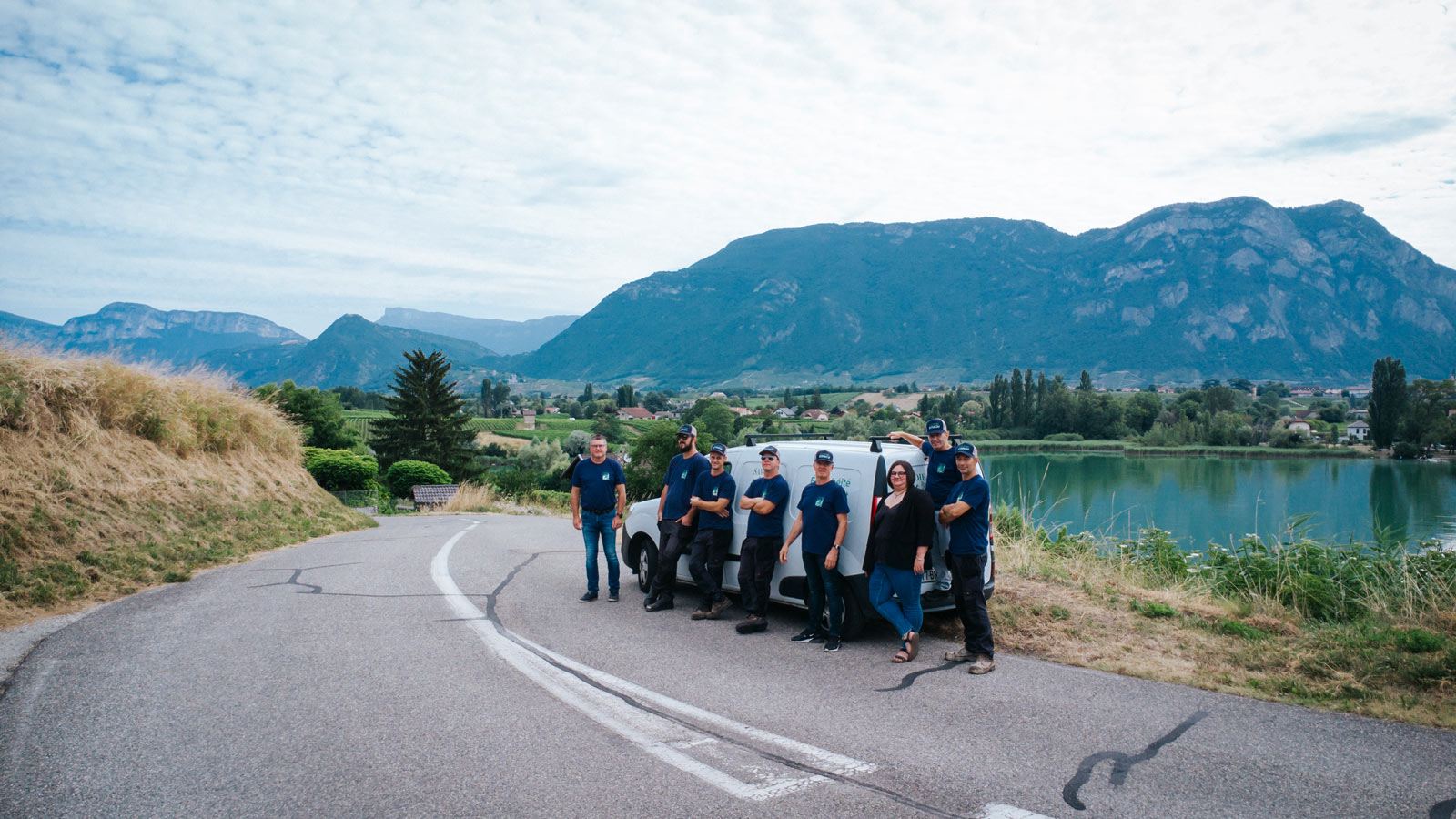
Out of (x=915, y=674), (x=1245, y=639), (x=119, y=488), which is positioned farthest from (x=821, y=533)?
(x=119, y=488)

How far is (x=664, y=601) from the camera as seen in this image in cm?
833

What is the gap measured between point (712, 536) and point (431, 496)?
2397 centimetres

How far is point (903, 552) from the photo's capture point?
6375 mm

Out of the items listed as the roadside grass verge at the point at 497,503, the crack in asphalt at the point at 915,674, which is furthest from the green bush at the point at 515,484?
the crack in asphalt at the point at 915,674

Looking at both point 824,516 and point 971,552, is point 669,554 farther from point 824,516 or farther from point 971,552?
point 971,552

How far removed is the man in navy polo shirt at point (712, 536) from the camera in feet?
26.0

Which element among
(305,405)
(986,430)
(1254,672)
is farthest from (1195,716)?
(986,430)

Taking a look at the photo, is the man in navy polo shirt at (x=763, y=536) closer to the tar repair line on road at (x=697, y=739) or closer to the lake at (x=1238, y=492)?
the tar repair line on road at (x=697, y=739)

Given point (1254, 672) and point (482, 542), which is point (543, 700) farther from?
point (482, 542)

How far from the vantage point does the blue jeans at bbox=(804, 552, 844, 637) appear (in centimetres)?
684

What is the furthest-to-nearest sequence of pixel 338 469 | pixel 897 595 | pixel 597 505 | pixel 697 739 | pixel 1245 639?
pixel 338 469, pixel 597 505, pixel 897 595, pixel 1245 639, pixel 697 739

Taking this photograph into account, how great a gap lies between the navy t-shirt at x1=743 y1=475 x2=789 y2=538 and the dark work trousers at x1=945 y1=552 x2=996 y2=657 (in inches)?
67.5

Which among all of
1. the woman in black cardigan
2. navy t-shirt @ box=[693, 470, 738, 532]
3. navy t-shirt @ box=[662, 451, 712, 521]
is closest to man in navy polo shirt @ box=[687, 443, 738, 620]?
navy t-shirt @ box=[693, 470, 738, 532]

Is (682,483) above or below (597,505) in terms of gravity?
above
